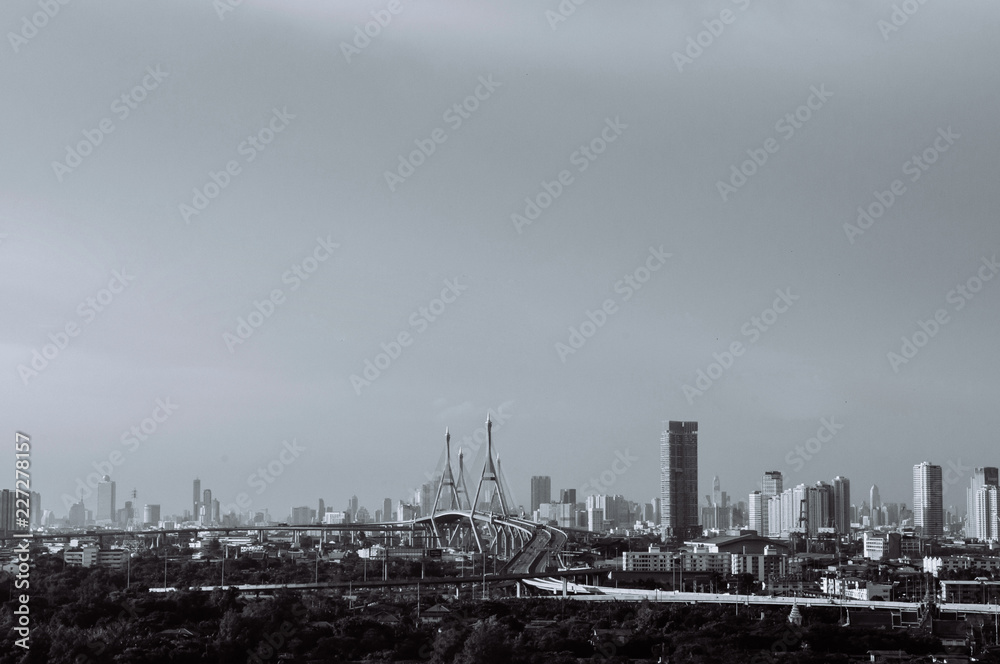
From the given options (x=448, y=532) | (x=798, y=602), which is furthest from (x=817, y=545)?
(x=798, y=602)

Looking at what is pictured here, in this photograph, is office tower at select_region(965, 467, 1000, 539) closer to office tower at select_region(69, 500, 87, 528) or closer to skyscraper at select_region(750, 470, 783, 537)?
skyscraper at select_region(750, 470, 783, 537)

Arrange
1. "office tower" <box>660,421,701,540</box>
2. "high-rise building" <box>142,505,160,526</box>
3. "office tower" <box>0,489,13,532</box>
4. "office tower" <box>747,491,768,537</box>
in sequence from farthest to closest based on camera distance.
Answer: "high-rise building" <box>142,505,160,526</box> < "office tower" <box>747,491,768,537</box> < "office tower" <box>660,421,701,540</box> < "office tower" <box>0,489,13,532</box>

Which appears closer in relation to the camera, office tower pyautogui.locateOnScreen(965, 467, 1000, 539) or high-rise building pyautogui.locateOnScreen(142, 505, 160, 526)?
office tower pyautogui.locateOnScreen(965, 467, 1000, 539)

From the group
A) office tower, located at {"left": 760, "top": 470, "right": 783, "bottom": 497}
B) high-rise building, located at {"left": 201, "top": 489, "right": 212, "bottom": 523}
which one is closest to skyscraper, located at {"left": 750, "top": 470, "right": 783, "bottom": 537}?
office tower, located at {"left": 760, "top": 470, "right": 783, "bottom": 497}

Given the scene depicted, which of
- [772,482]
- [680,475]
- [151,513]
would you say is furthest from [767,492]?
[151,513]

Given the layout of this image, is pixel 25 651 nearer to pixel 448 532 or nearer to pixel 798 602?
pixel 798 602

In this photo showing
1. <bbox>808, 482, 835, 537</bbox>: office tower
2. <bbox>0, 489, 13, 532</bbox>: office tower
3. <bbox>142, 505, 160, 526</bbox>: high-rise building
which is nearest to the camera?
<bbox>0, 489, 13, 532</bbox>: office tower

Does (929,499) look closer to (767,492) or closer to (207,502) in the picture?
(767,492)

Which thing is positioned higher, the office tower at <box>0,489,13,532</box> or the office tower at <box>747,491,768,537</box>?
the office tower at <box>0,489,13,532</box>
